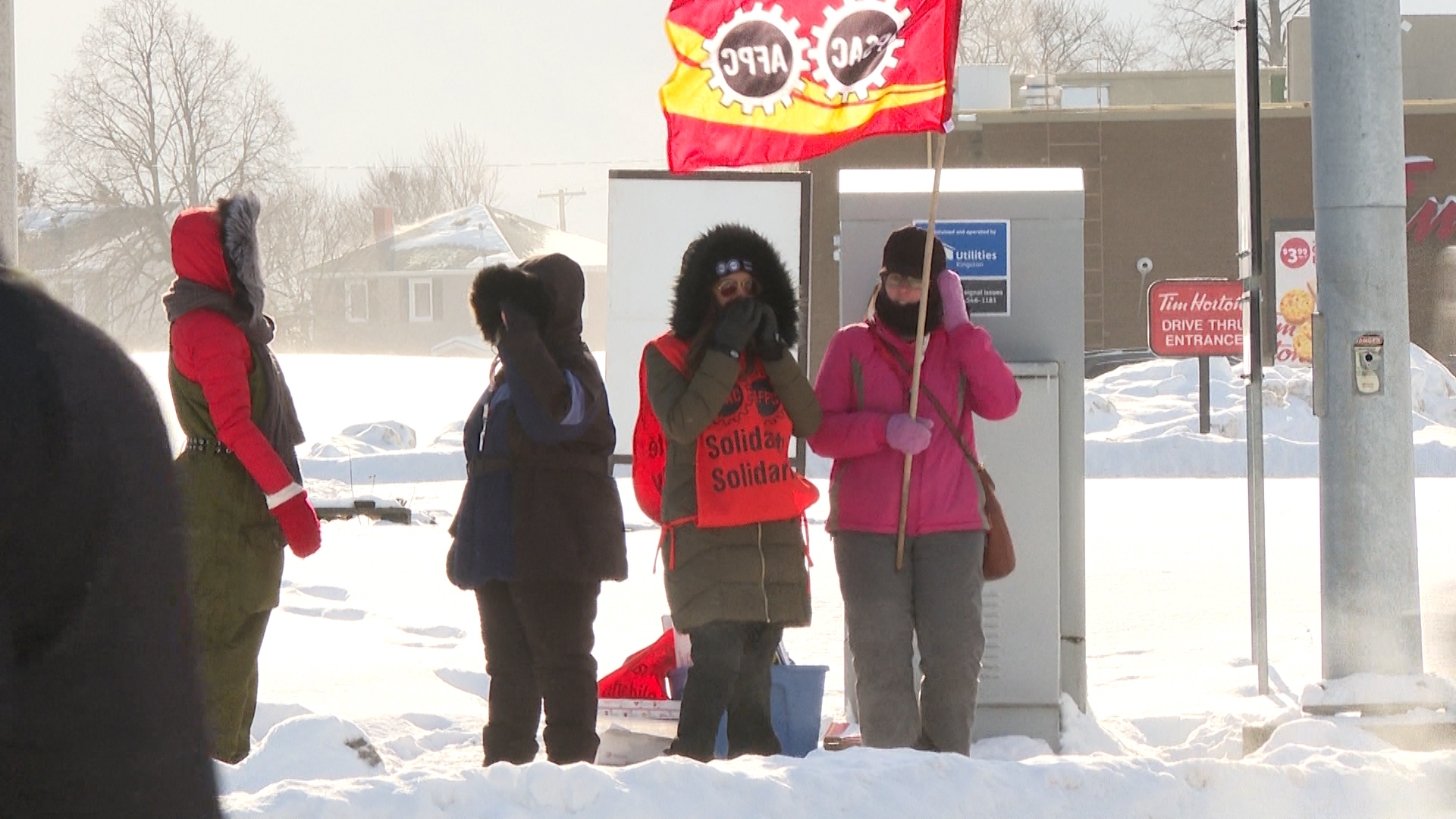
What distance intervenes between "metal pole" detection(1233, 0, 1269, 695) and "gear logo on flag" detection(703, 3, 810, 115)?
5.68ft

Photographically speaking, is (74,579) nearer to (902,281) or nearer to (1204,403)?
(902,281)

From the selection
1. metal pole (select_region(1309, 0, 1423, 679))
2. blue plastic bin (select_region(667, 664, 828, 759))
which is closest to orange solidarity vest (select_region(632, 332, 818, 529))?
blue plastic bin (select_region(667, 664, 828, 759))

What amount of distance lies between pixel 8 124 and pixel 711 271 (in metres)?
3.44

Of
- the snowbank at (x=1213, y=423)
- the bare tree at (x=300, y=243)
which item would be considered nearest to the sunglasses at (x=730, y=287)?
the snowbank at (x=1213, y=423)

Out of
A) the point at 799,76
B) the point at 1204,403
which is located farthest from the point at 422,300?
the point at 799,76

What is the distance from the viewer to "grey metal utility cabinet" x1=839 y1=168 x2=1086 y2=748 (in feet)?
19.2

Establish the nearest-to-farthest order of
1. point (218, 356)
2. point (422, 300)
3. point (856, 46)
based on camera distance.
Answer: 1. point (218, 356)
2. point (856, 46)
3. point (422, 300)

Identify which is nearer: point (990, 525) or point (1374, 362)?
point (990, 525)

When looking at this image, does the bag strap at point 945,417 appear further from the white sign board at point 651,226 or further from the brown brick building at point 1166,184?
the brown brick building at point 1166,184

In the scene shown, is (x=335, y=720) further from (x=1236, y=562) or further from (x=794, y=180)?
(x=1236, y=562)

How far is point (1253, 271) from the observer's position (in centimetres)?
634

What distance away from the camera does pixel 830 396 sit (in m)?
5.12

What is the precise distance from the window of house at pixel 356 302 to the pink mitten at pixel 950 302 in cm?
7125

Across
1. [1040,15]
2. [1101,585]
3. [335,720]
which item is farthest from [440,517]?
[1040,15]
